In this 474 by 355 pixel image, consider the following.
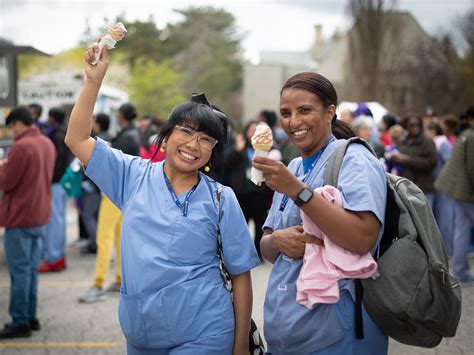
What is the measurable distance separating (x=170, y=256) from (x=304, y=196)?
0.69 m

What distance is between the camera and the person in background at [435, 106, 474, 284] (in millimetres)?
7262

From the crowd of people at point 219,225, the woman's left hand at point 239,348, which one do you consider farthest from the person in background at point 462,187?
the woman's left hand at point 239,348

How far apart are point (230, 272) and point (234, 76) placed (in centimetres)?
5744

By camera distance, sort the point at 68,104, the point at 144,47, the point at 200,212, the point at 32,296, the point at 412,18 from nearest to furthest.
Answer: the point at 200,212, the point at 32,296, the point at 68,104, the point at 412,18, the point at 144,47

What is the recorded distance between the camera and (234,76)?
2340 inches

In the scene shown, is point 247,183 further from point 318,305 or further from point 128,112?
point 318,305

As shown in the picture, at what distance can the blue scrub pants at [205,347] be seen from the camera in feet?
8.86

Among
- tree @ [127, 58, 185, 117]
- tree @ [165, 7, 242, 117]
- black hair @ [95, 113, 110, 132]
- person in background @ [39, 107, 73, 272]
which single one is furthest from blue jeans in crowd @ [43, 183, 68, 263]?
tree @ [165, 7, 242, 117]

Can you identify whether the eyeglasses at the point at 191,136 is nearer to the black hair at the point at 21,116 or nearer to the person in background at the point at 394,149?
the black hair at the point at 21,116

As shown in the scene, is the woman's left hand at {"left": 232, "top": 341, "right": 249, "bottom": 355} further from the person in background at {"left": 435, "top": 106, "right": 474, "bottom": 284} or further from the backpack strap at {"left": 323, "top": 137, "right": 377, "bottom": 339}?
the person in background at {"left": 435, "top": 106, "right": 474, "bottom": 284}

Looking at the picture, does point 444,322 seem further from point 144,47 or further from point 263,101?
point 263,101

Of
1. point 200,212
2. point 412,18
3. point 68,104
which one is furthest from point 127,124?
point 412,18

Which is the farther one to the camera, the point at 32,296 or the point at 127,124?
the point at 127,124

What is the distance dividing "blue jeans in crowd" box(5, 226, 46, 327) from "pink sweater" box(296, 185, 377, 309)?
151 inches
